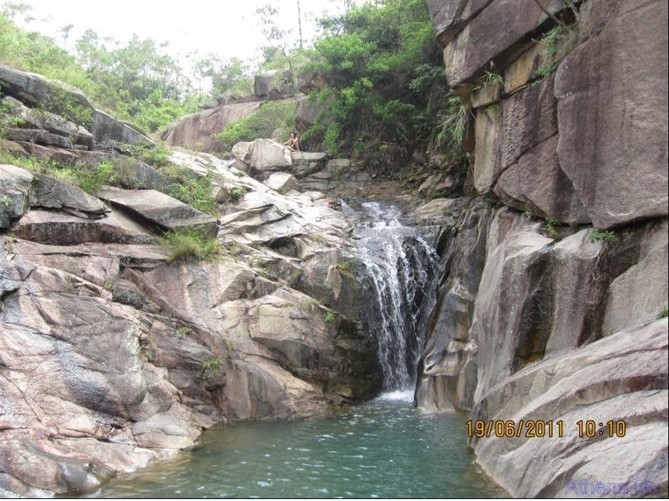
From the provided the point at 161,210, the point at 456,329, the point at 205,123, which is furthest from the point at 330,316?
the point at 205,123

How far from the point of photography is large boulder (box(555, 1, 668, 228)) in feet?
20.8

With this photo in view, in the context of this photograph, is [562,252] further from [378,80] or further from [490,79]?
[378,80]

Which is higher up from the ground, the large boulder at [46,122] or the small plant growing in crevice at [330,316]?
A: the large boulder at [46,122]

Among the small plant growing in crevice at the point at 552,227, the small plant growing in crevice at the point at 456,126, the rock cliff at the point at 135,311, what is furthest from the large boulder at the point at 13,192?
the small plant growing in crevice at the point at 552,227

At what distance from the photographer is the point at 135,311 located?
1073 centimetres

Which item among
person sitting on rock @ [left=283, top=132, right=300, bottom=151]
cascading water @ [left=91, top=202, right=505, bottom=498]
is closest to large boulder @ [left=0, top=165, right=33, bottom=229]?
cascading water @ [left=91, top=202, right=505, bottom=498]

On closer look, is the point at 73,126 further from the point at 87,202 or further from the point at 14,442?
the point at 14,442

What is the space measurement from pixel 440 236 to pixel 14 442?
11.1 metres

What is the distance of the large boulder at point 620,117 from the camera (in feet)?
20.8

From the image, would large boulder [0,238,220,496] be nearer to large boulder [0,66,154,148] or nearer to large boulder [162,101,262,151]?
large boulder [0,66,154,148]

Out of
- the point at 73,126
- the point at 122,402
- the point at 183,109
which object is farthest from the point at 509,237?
the point at 183,109

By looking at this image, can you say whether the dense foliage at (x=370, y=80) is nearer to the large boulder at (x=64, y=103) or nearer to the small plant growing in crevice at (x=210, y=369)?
the large boulder at (x=64, y=103)
